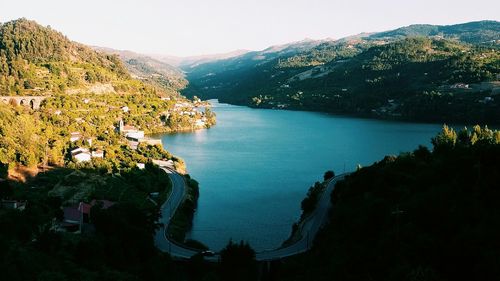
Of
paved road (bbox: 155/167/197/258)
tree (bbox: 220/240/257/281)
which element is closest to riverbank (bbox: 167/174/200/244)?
paved road (bbox: 155/167/197/258)

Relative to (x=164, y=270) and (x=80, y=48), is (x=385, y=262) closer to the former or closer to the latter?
(x=164, y=270)

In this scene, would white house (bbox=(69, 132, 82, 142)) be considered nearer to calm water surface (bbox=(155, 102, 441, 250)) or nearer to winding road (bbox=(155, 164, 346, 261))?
calm water surface (bbox=(155, 102, 441, 250))

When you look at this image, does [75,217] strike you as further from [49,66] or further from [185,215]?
[49,66]

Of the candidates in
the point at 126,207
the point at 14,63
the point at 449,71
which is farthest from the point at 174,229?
the point at 449,71

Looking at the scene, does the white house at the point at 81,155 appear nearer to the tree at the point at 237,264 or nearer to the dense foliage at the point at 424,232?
the tree at the point at 237,264

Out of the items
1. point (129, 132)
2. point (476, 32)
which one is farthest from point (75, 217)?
point (476, 32)

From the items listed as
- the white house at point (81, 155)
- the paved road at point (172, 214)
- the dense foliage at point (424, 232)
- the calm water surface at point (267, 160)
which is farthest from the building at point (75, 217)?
the white house at point (81, 155)
